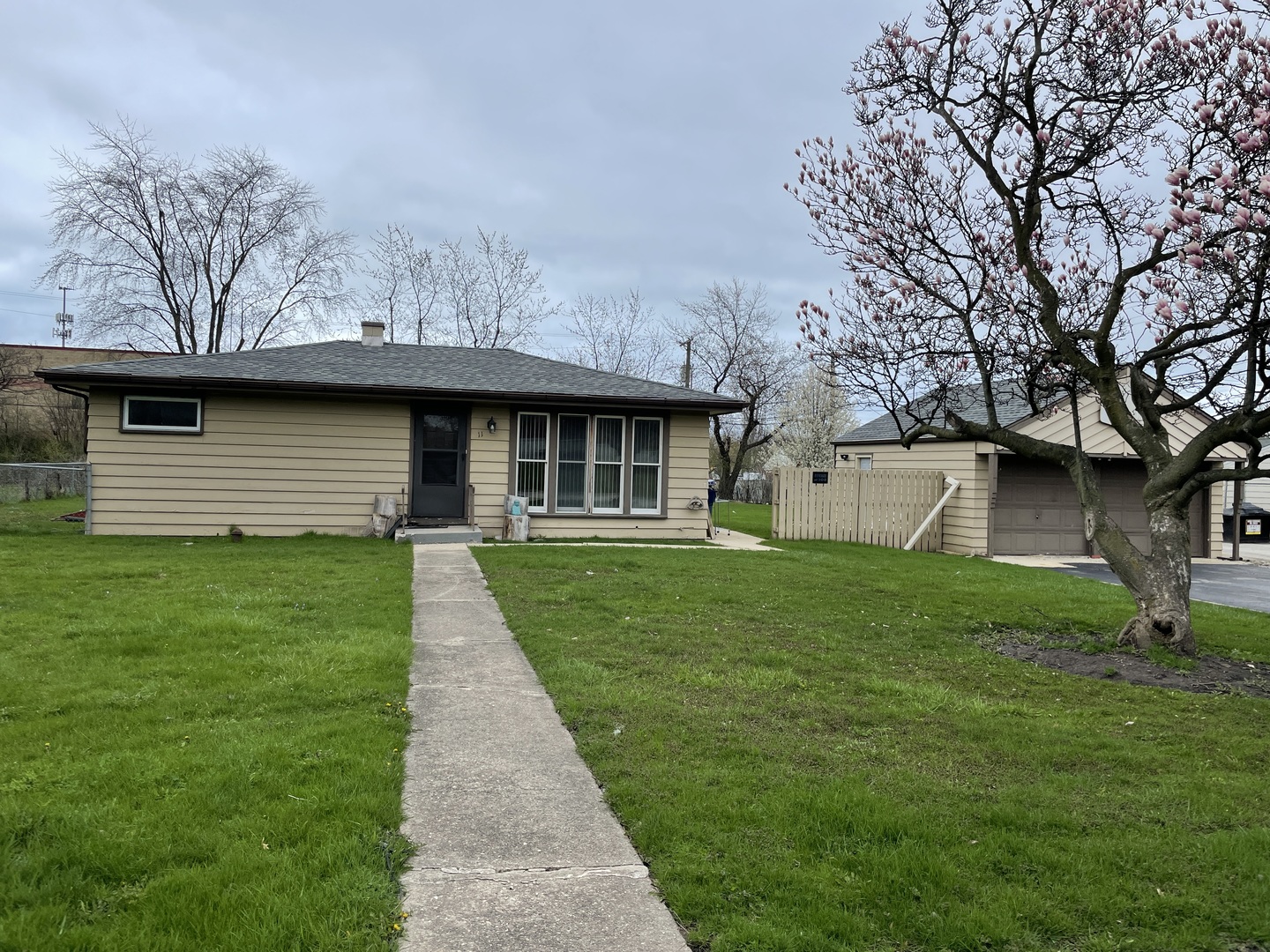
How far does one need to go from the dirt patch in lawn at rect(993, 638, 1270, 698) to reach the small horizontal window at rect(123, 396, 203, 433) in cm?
1219

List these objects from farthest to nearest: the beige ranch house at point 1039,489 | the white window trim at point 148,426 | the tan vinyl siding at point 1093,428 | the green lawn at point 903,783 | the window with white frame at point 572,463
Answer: the beige ranch house at point 1039,489
the tan vinyl siding at point 1093,428
the window with white frame at point 572,463
the white window trim at point 148,426
the green lawn at point 903,783

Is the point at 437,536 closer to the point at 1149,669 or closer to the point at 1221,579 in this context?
the point at 1149,669

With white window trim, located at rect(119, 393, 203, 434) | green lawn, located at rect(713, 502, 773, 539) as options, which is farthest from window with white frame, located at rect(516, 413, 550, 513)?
green lawn, located at rect(713, 502, 773, 539)

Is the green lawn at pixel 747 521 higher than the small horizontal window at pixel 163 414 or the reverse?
the reverse

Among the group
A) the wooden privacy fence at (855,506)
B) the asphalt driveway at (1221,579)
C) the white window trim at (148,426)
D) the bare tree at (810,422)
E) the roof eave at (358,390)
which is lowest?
the asphalt driveway at (1221,579)

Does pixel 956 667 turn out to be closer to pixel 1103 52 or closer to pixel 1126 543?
pixel 1126 543

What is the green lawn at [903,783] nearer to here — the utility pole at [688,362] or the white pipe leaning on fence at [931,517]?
the white pipe leaning on fence at [931,517]

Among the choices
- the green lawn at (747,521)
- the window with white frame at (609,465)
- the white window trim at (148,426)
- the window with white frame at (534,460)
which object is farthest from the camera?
the green lawn at (747,521)

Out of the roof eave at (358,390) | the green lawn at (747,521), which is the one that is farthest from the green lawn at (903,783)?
the green lawn at (747,521)

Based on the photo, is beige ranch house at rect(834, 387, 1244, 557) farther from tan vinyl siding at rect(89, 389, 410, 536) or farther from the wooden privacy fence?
tan vinyl siding at rect(89, 389, 410, 536)

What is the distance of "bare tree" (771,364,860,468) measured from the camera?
40.8m

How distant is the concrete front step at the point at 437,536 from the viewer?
13508 mm

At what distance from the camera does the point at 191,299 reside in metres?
32.0

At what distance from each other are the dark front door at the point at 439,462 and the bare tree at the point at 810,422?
1066 inches
